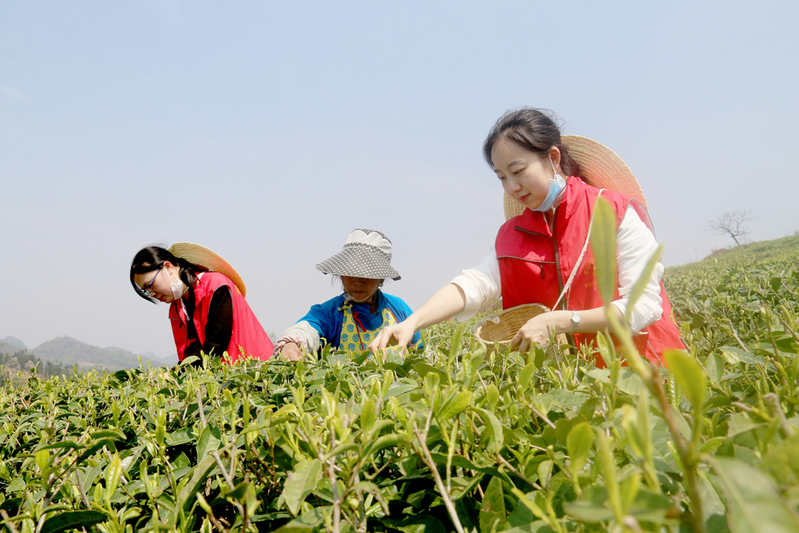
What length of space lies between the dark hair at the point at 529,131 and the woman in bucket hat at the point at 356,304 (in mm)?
1551

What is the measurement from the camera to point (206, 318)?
4.73m

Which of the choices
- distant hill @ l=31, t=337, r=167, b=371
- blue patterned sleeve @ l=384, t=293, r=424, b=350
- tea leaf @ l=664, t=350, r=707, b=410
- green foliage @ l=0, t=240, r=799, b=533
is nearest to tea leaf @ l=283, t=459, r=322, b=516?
green foliage @ l=0, t=240, r=799, b=533

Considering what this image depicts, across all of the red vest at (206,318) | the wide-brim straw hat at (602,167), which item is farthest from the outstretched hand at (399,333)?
the red vest at (206,318)

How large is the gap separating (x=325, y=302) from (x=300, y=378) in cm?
327

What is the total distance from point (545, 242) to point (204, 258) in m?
3.88

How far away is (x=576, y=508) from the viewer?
30 centimetres

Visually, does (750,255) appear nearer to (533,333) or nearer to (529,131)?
(529,131)

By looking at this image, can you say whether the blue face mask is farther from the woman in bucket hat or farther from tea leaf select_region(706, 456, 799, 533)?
tea leaf select_region(706, 456, 799, 533)

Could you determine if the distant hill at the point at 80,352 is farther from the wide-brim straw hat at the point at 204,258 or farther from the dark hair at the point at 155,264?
the dark hair at the point at 155,264

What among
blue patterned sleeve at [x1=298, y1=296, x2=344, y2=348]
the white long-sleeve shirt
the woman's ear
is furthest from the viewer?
blue patterned sleeve at [x1=298, y1=296, x2=344, y2=348]

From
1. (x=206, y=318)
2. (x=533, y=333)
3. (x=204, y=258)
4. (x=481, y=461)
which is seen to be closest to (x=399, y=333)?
(x=533, y=333)

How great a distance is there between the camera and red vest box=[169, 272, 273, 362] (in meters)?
4.64

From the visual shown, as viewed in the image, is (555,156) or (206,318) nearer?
(555,156)

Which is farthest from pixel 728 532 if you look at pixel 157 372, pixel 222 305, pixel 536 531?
pixel 222 305
